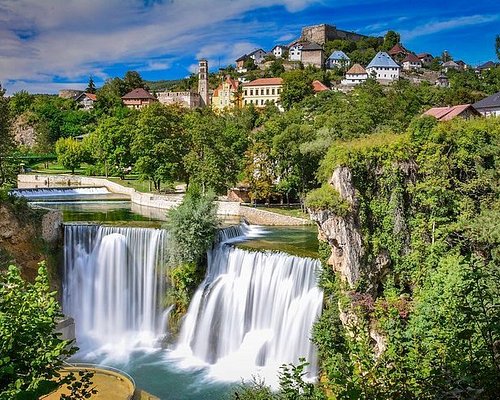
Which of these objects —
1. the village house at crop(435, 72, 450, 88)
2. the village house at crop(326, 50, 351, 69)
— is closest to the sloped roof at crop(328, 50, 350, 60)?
the village house at crop(326, 50, 351, 69)

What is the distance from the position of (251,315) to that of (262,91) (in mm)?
65351

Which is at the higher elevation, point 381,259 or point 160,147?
point 160,147

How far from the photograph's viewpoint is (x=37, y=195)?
43.8 m

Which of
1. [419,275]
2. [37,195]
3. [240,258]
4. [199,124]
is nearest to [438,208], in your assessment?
[419,275]

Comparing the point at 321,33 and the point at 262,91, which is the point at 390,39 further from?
the point at 262,91

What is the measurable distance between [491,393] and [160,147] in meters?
36.5

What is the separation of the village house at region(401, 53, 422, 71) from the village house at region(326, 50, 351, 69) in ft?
38.1

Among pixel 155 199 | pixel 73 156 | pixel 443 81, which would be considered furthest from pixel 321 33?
pixel 155 199

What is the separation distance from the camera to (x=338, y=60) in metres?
98.8

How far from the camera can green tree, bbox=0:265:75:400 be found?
19.8 ft

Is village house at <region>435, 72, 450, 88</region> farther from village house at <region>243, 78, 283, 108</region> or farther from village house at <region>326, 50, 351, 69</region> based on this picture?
village house at <region>243, 78, 283, 108</region>

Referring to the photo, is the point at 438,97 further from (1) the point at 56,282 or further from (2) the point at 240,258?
(1) the point at 56,282

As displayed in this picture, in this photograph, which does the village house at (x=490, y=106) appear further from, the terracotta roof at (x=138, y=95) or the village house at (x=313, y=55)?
the terracotta roof at (x=138, y=95)

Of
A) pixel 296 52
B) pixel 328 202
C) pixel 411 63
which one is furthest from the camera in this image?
pixel 296 52
